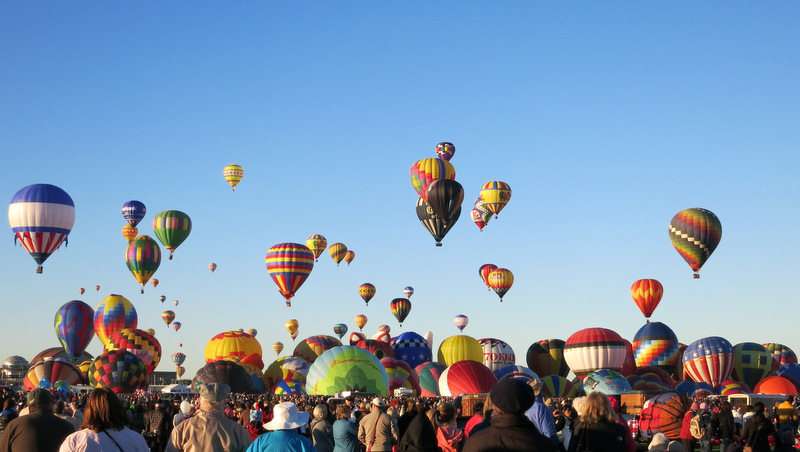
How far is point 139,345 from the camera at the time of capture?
44906mm

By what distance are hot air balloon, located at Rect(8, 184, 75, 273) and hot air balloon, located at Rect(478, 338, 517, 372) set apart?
2249 cm

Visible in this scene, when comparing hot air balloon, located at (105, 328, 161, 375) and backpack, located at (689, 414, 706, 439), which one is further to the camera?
hot air balloon, located at (105, 328, 161, 375)

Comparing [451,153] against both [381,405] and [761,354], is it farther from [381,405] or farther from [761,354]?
[381,405]

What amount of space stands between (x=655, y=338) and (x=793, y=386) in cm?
1043

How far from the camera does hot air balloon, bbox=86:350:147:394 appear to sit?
124 feet

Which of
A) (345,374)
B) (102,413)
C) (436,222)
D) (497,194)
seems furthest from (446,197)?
(102,413)

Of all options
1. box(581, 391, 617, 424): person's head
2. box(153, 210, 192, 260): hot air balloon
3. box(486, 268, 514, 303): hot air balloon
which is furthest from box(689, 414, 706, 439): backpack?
box(486, 268, 514, 303): hot air balloon

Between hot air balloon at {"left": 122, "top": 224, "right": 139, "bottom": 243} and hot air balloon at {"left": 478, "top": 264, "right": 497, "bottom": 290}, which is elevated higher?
hot air balloon at {"left": 122, "top": 224, "right": 139, "bottom": 243}

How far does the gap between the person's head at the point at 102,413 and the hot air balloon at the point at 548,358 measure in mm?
44241

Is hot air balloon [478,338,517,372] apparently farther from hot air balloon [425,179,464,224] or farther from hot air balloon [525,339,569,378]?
hot air balloon [425,179,464,224]

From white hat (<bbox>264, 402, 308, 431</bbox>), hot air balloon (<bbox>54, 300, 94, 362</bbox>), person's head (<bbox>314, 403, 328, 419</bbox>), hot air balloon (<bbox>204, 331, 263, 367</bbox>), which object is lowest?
person's head (<bbox>314, 403, 328, 419</bbox>)

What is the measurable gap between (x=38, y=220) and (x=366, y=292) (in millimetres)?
30009

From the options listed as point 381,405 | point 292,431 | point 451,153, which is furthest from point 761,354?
point 292,431

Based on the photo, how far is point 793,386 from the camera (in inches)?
1517
